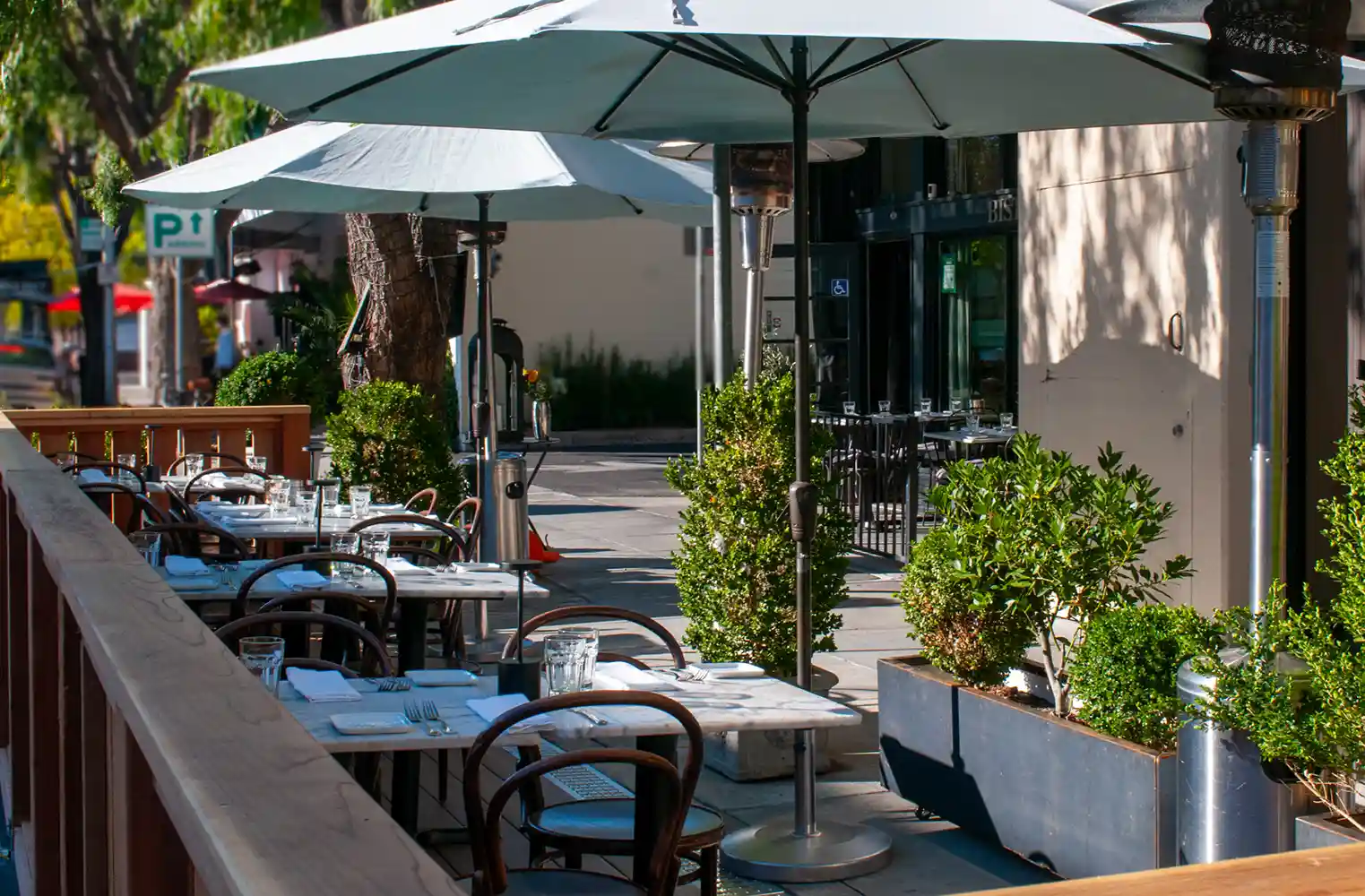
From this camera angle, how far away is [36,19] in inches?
598

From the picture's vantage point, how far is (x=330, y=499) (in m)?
9.61

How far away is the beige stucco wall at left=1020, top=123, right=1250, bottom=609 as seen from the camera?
23.5ft

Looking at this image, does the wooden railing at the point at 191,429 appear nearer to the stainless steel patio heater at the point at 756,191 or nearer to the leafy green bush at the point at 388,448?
the leafy green bush at the point at 388,448

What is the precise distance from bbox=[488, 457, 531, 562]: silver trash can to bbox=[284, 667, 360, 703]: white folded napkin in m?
5.61

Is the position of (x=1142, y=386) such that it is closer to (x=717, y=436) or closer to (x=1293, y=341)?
(x=1293, y=341)

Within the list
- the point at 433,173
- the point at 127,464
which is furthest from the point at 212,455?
the point at 433,173

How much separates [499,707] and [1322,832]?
204 cm

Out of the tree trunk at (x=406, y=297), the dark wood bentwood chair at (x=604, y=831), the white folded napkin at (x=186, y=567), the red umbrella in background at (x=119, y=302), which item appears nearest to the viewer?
the dark wood bentwood chair at (x=604, y=831)

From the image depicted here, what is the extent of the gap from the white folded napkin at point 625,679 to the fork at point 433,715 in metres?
0.46

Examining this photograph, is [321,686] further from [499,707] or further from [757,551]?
[757,551]

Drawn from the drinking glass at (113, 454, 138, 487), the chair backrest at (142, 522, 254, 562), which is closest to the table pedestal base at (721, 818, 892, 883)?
the chair backrest at (142, 522, 254, 562)

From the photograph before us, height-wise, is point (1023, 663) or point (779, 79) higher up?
point (779, 79)

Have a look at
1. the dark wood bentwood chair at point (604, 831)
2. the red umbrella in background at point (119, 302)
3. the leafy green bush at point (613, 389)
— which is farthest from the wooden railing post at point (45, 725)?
the red umbrella in background at point (119, 302)

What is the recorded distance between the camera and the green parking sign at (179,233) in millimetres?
18266
